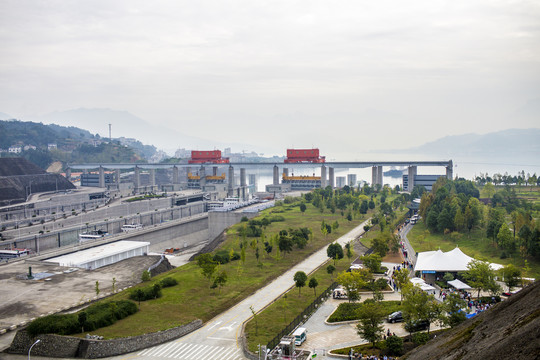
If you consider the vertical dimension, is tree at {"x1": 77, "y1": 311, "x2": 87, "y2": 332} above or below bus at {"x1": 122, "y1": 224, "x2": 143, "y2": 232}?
above

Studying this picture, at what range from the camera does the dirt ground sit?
32.3 meters

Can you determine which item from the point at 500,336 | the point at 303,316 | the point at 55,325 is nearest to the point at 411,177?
the point at 303,316

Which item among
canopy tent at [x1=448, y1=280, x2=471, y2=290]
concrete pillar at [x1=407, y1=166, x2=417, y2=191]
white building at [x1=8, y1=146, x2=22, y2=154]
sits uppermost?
white building at [x1=8, y1=146, x2=22, y2=154]

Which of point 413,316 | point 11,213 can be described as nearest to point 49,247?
point 11,213

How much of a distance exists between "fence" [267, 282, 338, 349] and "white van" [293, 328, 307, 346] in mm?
873

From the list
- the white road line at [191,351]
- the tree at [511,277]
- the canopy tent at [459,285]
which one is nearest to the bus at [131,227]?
the white road line at [191,351]

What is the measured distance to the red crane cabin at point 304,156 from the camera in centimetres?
12506

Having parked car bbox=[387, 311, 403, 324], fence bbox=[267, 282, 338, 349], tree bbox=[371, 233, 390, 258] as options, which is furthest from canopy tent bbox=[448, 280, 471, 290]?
tree bbox=[371, 233, 390, 258]

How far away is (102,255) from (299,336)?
29439mm

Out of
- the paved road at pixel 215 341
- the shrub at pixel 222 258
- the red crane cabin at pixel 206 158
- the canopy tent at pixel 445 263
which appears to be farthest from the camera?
the red crane cabin at pixel 206 158

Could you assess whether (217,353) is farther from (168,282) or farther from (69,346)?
(168,282)

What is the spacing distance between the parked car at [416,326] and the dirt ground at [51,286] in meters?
23.1

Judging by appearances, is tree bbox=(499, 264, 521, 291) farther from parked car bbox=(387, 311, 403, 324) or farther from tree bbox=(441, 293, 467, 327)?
parked car bbox=(387, 311, 403, 324)

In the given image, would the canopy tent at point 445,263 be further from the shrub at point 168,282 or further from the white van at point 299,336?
the shrub at point 168,282
